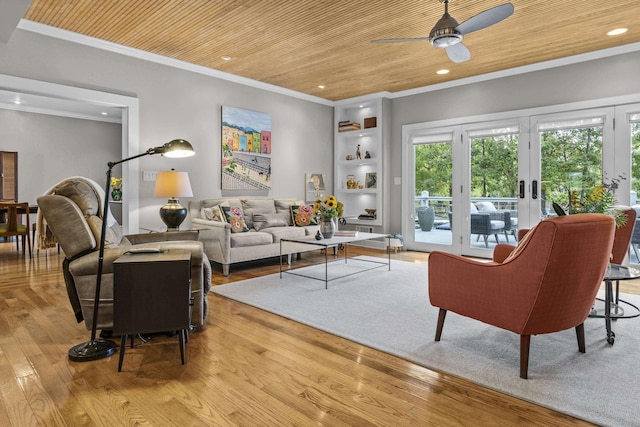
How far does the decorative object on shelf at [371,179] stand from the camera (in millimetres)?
7070

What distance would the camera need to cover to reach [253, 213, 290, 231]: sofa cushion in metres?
5.62

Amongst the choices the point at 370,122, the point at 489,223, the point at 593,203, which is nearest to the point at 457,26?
the point at 593,203

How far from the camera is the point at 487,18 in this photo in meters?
3.06

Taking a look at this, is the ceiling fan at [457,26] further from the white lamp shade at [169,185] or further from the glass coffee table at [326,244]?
the white lamp shade at [169,185]

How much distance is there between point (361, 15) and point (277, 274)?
2879mm

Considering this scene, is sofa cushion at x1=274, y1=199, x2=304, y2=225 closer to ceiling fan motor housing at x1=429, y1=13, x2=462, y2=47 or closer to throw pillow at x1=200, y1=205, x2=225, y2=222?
throw pillow at x1=200, y1=205, x2=225, y2=222

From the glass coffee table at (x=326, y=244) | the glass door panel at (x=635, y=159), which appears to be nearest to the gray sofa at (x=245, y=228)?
the glass coffee table at (x=326, y=244)

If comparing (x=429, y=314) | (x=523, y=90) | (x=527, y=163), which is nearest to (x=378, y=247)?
(x=527, y=163)

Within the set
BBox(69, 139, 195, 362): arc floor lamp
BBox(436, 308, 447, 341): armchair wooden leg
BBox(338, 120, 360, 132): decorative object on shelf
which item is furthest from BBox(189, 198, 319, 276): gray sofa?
BBox(436, 308, 447, 341): armchair wooden leg

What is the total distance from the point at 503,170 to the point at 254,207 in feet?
11.6

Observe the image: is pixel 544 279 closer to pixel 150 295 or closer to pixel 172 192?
pixel 150 295

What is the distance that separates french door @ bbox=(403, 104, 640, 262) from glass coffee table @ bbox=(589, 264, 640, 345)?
1.42 meters

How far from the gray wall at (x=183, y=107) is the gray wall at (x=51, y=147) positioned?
476 cm

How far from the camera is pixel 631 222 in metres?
3.36
